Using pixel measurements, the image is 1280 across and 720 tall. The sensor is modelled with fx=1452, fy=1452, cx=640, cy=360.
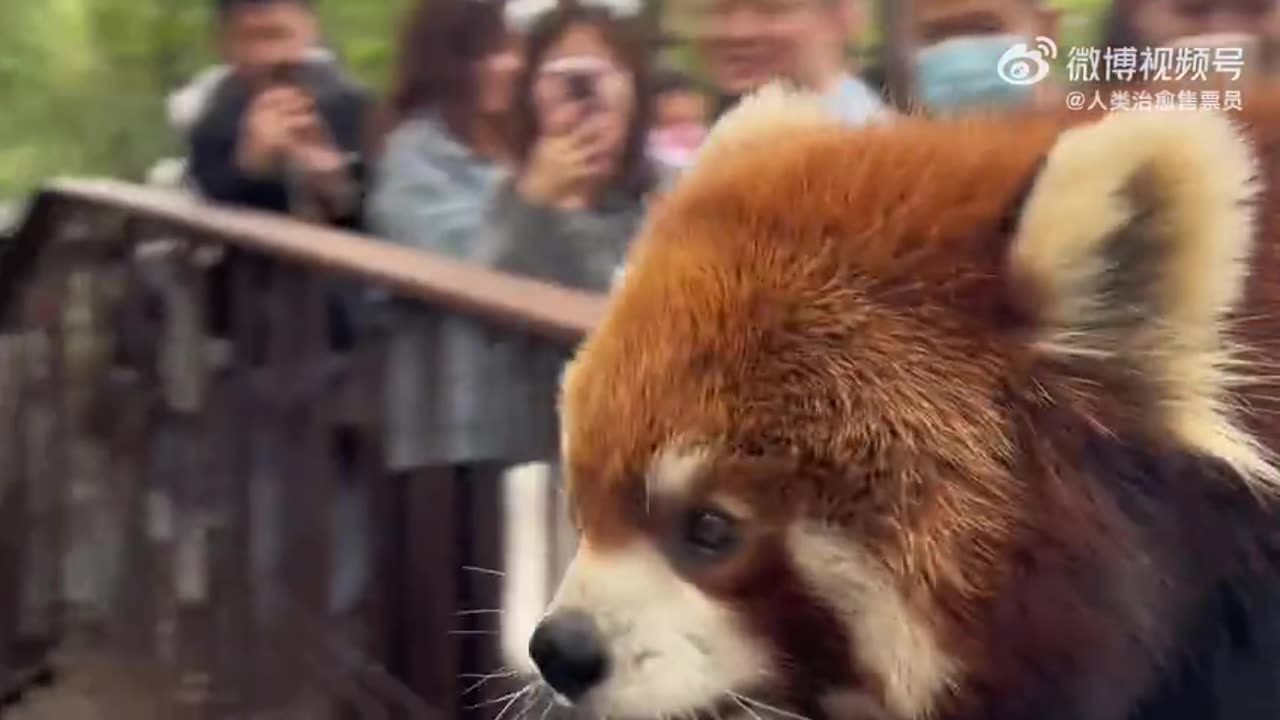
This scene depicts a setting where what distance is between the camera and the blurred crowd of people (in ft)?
2.61

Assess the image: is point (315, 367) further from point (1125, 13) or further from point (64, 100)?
point (1125, 13)

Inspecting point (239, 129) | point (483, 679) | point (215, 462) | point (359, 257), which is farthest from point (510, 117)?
point (215, 462)

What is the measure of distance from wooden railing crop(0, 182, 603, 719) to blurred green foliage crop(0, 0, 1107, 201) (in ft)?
0.20

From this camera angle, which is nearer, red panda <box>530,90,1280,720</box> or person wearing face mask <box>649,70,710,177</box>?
red panda <box>530,90,1280,720</box>

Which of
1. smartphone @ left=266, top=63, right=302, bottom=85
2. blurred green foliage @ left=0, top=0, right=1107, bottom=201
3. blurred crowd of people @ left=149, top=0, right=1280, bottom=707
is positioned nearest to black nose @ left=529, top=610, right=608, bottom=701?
blurred crowd of people @ left=149, top=0, right=1280, bottom=707

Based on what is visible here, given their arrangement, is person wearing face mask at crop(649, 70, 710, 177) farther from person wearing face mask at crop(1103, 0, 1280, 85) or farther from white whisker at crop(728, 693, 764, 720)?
white whisker at crop(728, 693, 764, 720)

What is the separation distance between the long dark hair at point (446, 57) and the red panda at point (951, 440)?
0.42 meters

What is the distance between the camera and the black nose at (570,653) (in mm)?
662

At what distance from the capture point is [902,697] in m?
0.60

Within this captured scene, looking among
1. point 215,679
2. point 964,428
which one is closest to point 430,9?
point 964,428

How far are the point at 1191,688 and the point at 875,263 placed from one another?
0.23 meters

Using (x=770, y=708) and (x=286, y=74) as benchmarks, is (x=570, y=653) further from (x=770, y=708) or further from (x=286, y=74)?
(x=286, y=74)
